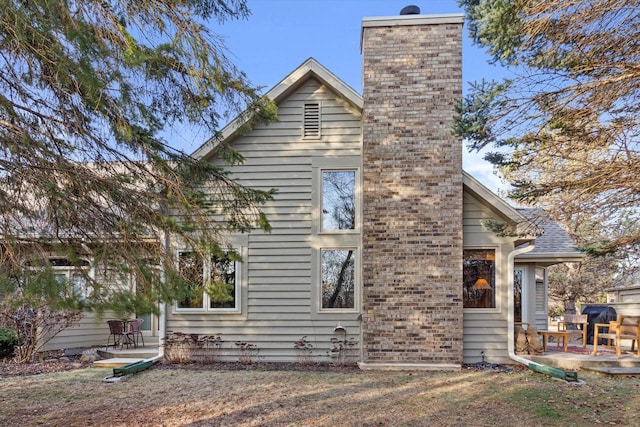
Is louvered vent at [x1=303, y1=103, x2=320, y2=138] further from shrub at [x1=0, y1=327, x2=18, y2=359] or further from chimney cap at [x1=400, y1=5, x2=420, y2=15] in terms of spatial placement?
shrub at [x1=0, y1=327, x2=18, y2=359]

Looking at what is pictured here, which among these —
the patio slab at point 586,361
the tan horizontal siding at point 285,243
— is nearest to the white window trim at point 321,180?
the tan horizontal siding at point 285,243

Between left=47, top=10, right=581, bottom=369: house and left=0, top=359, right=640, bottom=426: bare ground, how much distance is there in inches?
27.9

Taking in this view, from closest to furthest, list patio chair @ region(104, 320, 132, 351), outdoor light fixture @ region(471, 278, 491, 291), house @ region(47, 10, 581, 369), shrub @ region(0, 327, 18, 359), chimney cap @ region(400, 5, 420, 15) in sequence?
house @ region(47, 10, 581, 369) < outdoor light fixture @ region(471, 278, 491, 291) < chimney cap @ region(400, 5, 420, 15) < shrub @ region(0, 327, 18, 359) < patio chair @ region(104, 320, 132, 351)

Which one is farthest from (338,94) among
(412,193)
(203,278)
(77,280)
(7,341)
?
(7,341)

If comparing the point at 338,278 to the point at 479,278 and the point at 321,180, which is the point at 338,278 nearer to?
the point at 321,180

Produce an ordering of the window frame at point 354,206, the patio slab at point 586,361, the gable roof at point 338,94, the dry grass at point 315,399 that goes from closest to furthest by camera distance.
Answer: the dry grass at point 315,399 → the patio slab at point 586,361 → the gable roof at point 338,94 → the window frame at point 354,206

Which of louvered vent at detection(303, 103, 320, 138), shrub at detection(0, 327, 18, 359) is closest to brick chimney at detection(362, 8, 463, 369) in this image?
louvered vent at detection(303, 103, 320, 138)

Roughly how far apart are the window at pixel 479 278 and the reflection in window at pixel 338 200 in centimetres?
241

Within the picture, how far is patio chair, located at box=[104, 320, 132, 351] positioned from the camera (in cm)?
918

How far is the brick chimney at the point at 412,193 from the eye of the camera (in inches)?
313

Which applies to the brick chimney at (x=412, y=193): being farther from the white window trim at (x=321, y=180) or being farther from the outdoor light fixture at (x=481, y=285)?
the outdoor light fixture at (x=481, y=285)

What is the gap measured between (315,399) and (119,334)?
543cm

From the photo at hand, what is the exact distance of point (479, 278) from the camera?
27.7ft

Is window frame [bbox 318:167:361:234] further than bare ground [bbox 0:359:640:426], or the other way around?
window frame [bbox 318:167:361:234]
